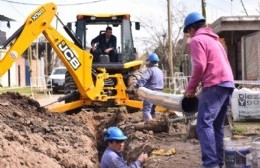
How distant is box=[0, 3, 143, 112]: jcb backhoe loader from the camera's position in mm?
13327

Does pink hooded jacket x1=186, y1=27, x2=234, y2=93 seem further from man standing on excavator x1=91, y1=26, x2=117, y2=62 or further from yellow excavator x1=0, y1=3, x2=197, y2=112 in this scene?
man standing on excavator x1=91, y1=26, x2=117, y2=62

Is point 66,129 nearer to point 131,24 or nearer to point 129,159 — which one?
point 129,159

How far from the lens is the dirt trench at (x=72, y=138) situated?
8812 mm

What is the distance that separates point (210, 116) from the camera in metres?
6.26

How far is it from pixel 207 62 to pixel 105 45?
9275mm

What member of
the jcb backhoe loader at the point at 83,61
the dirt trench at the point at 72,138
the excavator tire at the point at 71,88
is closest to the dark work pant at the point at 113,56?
the jcb backhoe loader at the point at 83,61

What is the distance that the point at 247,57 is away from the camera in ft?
67.6

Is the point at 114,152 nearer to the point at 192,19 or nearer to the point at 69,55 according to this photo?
the point at 192,19

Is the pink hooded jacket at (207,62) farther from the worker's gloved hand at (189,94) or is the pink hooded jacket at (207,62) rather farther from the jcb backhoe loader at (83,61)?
the jcb backhoe loader at (83,61)

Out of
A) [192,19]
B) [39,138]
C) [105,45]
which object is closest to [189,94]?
[192,19]

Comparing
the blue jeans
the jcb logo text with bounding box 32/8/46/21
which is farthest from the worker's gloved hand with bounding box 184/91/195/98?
the jcb logo text with bounding box 32/8/46/21

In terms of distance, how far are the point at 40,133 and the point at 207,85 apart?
5984mm

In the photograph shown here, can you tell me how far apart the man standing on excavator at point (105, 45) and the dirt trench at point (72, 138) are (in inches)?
66.4

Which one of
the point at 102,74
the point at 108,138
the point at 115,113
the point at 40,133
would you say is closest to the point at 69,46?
the point at 102,74
